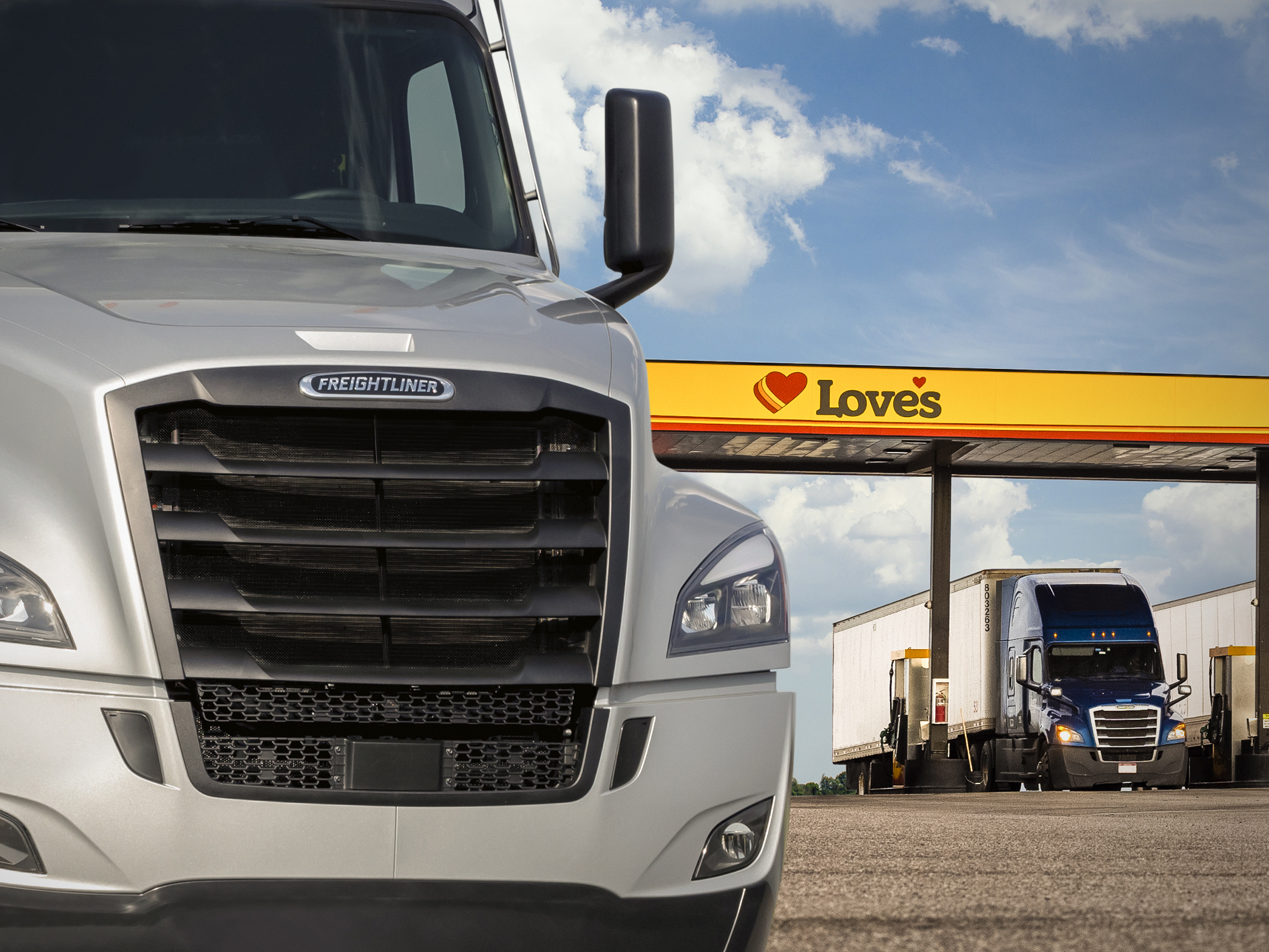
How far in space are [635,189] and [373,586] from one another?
1789 millimetres

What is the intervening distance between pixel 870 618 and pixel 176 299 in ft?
94.9

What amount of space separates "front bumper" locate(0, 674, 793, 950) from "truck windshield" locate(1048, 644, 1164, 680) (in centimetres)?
2029

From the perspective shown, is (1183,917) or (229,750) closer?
(229,750)

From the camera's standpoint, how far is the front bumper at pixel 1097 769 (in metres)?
21.8

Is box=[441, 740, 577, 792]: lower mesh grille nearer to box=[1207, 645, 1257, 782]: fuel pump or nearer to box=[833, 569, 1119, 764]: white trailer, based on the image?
box=[833, 569, 1119, 764]: white trailer

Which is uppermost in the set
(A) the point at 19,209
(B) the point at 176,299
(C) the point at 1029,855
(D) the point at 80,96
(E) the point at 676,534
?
(D) the point at 80,96

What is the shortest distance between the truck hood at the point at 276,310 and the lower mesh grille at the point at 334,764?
811mm

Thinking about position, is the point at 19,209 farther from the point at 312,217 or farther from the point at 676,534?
the point at 676,534

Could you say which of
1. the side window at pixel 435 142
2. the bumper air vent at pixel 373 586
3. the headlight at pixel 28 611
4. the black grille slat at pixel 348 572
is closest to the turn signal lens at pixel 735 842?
the bumper air vent at pixel 373 586

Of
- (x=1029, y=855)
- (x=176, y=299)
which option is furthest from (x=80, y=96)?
(x=1029, y=855)

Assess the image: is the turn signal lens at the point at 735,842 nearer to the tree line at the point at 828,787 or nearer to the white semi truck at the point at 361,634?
the white semi truck at the point at 361,634

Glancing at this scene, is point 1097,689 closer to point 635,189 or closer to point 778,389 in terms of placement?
point 778,389

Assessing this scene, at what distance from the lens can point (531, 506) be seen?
10.2 feet

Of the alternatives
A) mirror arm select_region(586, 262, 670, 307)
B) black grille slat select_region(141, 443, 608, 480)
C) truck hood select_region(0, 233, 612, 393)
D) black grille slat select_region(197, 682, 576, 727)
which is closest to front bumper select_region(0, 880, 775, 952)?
black grille slat select_region(197, 682, 576, 727)
